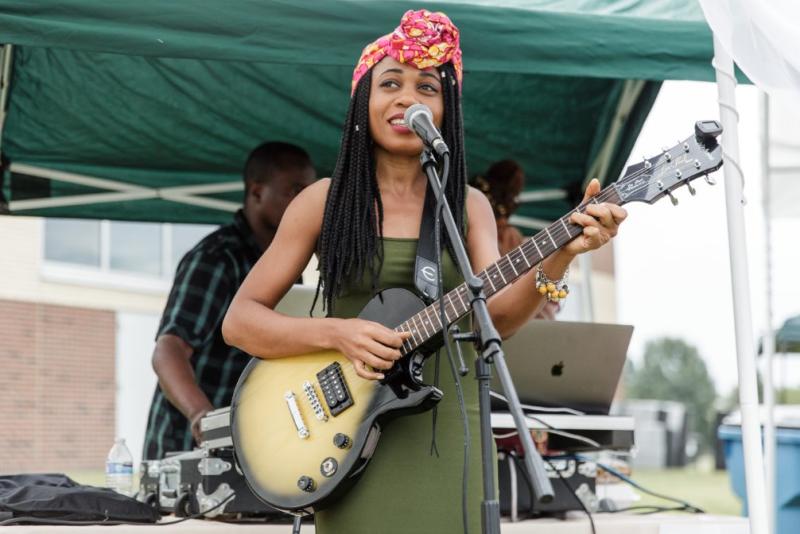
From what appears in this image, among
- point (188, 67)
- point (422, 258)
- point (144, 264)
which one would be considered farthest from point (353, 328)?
point (144, 264)

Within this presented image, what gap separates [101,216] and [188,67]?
1308 millimetres

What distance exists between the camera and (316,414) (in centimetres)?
266

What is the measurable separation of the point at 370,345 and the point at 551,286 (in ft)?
1.41

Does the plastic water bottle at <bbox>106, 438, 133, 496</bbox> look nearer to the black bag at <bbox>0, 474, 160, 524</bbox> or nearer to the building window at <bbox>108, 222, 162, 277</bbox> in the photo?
the black bag at <bbox>0, 474, 160, 524</bbox>

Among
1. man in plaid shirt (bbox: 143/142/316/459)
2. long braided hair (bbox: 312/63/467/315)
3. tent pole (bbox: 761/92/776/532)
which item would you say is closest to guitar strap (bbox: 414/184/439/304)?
long braided hair (bbox: 312/63/467/315)

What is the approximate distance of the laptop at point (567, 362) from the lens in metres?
3.64

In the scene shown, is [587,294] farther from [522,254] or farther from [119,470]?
[522,254]

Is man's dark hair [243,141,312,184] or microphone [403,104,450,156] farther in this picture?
man's dark hair [243,141,312,184]

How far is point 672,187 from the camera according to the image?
2410 mm

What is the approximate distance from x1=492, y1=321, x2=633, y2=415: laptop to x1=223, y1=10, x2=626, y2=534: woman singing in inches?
36.9

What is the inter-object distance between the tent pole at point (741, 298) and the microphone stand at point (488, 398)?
1.21 metres

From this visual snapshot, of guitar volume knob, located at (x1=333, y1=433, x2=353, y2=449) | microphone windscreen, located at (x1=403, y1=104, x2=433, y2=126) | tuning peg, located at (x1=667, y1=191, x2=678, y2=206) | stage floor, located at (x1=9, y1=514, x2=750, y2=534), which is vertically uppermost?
microphone windscreen, located at (x1=403, y1=104, x2=433, y2=126)

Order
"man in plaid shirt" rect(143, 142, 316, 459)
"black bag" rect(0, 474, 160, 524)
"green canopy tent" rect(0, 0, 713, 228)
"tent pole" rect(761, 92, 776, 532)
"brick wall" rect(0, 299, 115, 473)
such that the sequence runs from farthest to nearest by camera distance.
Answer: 1. "brick wall" rect(0, 299, 115, 473)
2. "tent pole" rect(761, 92, 776, 532)
3. "man in plaid shirt" rect(143, 142, 316, 459)
4. "green canopy tent" rect(0, 0, 713, 228)
5. "black bag" rect(0, 474, 160, 524)

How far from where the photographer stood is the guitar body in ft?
8.23
